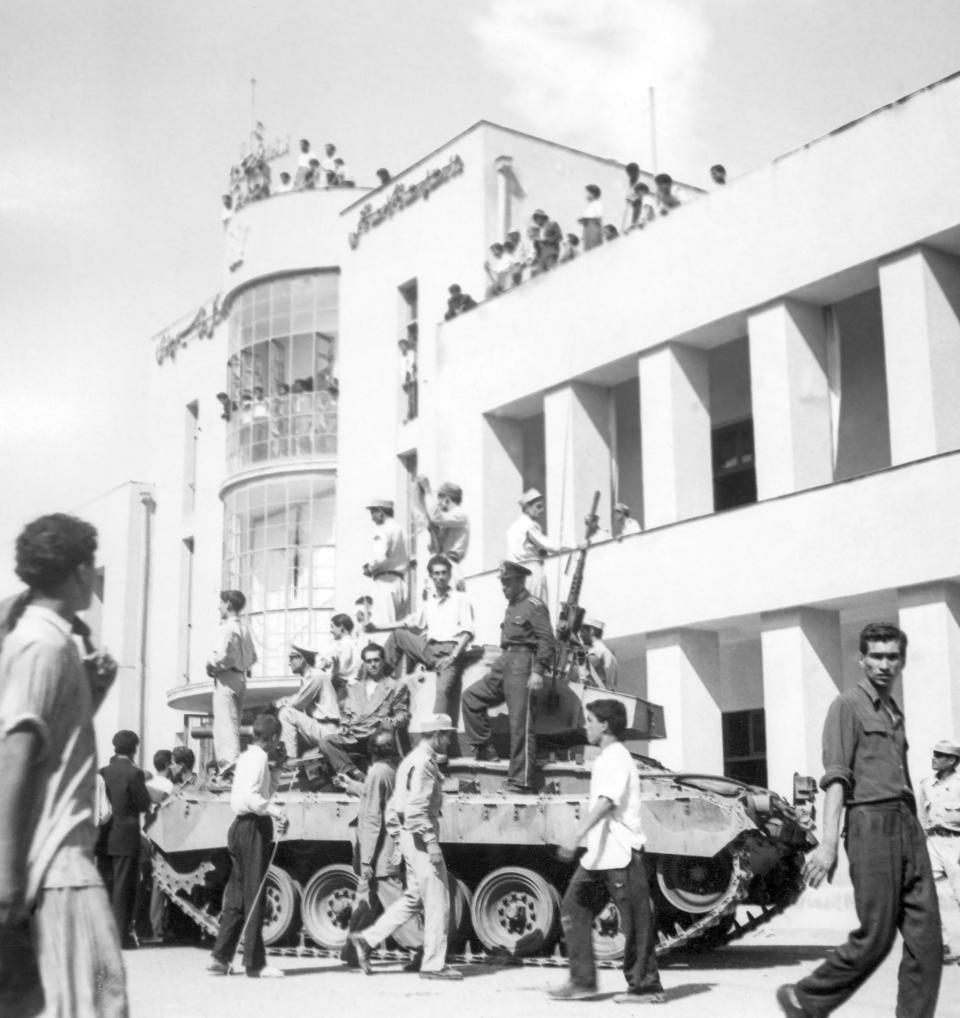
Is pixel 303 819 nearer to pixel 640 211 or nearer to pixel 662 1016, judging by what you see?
pixel 662 1016

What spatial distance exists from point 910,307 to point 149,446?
24.1 m

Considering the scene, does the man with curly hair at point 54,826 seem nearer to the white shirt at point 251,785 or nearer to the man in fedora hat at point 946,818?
the white shirt at point 251,785

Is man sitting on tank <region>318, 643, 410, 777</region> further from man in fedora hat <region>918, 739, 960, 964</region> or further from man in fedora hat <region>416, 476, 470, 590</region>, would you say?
man in fedora hat <region>918, 739, 960, 964</region>

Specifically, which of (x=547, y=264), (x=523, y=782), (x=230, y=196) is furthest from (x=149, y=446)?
(x=523, y=782)

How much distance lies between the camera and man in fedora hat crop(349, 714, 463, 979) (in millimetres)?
10945

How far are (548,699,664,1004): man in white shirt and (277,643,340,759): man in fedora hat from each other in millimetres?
5593

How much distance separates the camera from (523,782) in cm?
1320

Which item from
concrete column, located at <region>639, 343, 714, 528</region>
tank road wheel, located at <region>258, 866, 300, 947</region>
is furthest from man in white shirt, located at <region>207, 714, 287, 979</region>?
concrete column, located at <region>639, 343, 714, 528</region>

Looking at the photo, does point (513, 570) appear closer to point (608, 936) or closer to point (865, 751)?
point (608, 936)

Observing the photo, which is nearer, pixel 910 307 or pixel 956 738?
pixel 956 738

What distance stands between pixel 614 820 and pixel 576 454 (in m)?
14.8

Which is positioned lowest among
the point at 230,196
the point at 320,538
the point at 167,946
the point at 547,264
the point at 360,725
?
the point at 167,946

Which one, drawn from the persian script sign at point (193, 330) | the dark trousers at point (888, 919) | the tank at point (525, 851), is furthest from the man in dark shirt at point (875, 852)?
the persian script sign at point (193, 330)

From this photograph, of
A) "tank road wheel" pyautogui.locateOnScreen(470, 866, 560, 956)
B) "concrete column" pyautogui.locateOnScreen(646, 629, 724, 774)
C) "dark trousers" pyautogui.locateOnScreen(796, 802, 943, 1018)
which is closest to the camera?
"dark trousers" pyautogui.locateOnScreen(796, 802, 943, 1018)
